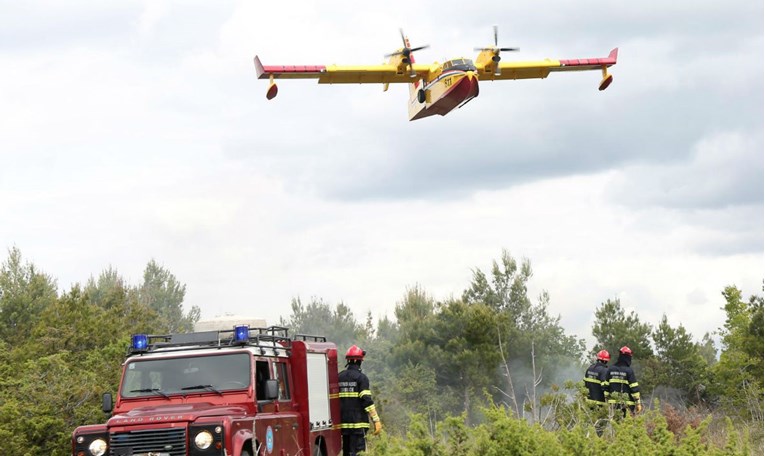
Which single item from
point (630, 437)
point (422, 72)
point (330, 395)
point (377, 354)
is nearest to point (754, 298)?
point (422, 72)

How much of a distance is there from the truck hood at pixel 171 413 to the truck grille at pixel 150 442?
4.5 inches

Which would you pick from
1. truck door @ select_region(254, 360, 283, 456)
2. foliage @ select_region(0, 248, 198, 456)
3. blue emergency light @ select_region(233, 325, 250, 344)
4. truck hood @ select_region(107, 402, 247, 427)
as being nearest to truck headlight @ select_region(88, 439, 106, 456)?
truck hood @ select_region(107, 402, 247, 427)

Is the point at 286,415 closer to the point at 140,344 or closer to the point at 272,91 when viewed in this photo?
the point at 140,344

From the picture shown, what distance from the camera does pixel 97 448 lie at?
432 inches

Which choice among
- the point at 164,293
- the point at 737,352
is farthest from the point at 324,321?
the point at 737,352

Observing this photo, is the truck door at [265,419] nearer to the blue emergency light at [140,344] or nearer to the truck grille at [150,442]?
the truck grille at [150,442]

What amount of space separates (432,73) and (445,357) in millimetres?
9943

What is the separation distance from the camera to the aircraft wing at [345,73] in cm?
3391

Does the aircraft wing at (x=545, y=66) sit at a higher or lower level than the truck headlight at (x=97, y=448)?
higher

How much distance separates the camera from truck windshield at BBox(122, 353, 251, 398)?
11.9 meters

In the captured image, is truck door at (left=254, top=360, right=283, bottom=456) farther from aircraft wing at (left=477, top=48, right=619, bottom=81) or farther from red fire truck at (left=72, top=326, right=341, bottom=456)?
aircraft wing at (left=477, top=48, right=619, bottom=81)

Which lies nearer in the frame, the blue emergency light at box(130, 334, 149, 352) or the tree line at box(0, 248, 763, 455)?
the blue emergency light at box(130, 334, 149, 352)

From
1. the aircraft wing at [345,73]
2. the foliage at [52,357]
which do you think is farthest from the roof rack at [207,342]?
the aircraft wing at [345,73]

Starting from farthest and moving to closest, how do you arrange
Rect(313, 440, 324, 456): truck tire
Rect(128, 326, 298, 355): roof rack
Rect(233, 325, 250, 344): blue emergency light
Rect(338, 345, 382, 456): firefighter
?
1. Rect(338, 345, 382, 456): firefighter
2. Rect(313, 440, 324, 456): truck tire
3. Rect(128, 326, 298, 355): roof rack
4. Rect(233, 325, 250, 344): blue emergency light
